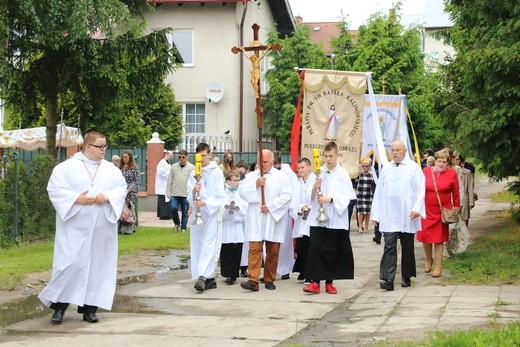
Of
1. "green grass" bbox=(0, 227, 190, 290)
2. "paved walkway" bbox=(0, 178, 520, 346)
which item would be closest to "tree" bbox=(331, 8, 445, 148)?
"green grass" bbox=(0, 227, 190, 290)

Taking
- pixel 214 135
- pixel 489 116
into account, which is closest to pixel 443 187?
pixel 489 116

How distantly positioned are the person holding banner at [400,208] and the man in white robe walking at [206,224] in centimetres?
207

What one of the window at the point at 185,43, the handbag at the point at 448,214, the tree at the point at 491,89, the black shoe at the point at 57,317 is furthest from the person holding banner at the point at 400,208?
the window at the point at 185,43

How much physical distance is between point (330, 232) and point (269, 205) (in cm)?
92

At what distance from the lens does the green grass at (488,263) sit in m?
13.7

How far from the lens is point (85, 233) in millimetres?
10961

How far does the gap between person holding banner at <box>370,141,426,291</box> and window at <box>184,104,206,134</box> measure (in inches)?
1017

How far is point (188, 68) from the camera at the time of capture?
39156 millimetres

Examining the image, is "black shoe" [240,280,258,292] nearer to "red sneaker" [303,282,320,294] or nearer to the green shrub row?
"red sneaker" [303,282,320,294]

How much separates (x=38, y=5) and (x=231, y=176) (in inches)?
240

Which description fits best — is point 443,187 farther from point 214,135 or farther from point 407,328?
point 214,135

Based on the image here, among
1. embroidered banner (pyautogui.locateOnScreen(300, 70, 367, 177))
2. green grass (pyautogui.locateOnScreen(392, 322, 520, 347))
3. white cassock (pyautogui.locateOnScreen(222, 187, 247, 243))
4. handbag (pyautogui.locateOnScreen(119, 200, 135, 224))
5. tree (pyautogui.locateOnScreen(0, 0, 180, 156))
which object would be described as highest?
tree (pyautogui.locateOnScreen(0, 0, 180, 156))

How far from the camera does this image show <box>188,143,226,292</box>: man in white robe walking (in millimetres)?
13359

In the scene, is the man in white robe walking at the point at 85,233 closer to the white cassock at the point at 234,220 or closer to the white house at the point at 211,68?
the white cassock at the point at 234,220
